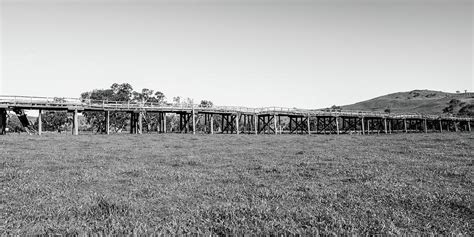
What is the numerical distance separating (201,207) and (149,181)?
4.36 metres

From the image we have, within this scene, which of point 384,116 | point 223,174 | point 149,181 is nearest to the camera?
point 149,181

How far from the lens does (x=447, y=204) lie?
770 cm

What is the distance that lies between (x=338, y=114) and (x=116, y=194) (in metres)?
77.9

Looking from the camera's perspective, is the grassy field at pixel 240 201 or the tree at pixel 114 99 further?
the tree at pixel 114 99

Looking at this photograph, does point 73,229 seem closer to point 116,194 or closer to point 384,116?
point 116,194

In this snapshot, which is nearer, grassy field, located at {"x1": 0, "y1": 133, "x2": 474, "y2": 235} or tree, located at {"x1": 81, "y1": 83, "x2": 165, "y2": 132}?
grassy field, located at {"x1": 0, "y1": 133, "x2": 474, "y2": 235}

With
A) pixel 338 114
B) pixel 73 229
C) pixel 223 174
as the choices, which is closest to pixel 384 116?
pixel 338 114

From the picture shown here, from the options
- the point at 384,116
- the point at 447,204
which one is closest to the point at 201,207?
the point at 447,204

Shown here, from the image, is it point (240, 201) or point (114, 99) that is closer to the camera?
point (240, 201)

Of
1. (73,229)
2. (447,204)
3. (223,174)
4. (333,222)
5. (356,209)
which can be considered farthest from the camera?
(223,174)

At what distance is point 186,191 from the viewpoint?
921 centimetres

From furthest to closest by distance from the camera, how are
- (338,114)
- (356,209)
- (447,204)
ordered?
(338,114)
(447,204)
(356,209)

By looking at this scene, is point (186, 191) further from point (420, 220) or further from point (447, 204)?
point (447, 204)

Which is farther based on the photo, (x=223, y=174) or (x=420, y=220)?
(x=223, y=174)
